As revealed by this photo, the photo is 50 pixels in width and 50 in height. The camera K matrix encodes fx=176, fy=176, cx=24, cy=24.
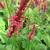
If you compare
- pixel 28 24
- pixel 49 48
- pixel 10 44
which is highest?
pixel 28 24

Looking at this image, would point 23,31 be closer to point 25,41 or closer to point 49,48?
point 25,41

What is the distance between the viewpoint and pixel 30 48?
4.40 ft

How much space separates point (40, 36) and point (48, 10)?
749mm

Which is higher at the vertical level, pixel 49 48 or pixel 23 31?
pixel 23 31

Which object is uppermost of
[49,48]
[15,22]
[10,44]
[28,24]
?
[15,22]

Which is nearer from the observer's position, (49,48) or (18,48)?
(18,48)

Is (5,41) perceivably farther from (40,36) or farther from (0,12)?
(0,12)

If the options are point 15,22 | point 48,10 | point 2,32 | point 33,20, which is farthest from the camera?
point 48,10

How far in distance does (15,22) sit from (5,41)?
44 cm

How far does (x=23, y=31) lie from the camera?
1.43 m

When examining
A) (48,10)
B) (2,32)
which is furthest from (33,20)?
(48,10)

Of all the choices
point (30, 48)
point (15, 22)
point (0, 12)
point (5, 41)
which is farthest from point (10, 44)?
point (0, 12)

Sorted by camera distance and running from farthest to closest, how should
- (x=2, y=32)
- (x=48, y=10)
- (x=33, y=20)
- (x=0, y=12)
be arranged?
(x=48, y=10)
(x=0, y=12)
(x=33, y=20)
(x=2, y=32)

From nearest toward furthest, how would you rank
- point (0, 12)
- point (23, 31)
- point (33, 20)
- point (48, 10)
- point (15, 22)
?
point (15, 22) → point (23, 31) → point (33, 20) → point (0, 12) → point (48, 10)
